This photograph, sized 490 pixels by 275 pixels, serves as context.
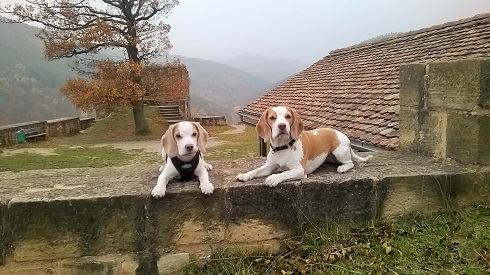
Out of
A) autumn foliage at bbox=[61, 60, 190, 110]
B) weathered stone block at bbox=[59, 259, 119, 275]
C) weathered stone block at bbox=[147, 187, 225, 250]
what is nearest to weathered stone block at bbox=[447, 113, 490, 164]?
weathered stone block at bbox=[147, 187, 225, 250]

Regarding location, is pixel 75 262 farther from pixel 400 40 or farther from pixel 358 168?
pixel 400 40

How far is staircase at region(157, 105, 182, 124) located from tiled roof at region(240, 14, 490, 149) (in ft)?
39.1

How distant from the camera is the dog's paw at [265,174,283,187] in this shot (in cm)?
253

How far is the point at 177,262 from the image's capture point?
2453 millimetres

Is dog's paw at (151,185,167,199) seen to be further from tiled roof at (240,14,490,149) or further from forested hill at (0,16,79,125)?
forested hill at (0,16,79,125)

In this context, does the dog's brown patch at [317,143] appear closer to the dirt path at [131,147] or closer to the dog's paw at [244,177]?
the dog's paw at [244,177]

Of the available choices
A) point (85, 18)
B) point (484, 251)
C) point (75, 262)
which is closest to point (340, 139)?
point (484, 251)

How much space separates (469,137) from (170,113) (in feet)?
81.5

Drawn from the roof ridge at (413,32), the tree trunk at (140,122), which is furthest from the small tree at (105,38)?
the roof ridge at (413,32)

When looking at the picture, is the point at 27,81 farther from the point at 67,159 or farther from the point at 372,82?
the point at 372,82

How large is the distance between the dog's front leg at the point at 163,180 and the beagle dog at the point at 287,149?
0.46 m

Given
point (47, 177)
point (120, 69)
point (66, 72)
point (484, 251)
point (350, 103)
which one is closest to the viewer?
point (484, 251)

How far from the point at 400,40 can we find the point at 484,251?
1070cm

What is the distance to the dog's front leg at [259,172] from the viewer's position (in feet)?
8.68
